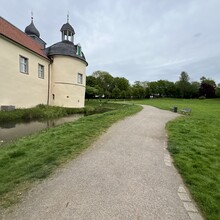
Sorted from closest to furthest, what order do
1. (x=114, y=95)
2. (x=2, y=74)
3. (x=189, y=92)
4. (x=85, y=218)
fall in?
(x=85, y=218)
(x=2, y=74)
(x=114, y=95)
(x=189, y=92)

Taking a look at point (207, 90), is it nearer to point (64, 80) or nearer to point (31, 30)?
point (64, 80)

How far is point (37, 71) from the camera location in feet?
62.9

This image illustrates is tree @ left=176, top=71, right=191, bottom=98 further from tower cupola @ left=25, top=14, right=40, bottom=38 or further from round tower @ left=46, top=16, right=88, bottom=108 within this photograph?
tower cupola @ left=25, top=14, right=40, bottom=38

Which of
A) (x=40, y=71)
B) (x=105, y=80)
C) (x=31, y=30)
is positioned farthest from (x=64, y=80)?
(x=105, y=80)

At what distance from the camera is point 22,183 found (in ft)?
11.0

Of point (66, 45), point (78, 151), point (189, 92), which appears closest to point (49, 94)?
point (66, 45)

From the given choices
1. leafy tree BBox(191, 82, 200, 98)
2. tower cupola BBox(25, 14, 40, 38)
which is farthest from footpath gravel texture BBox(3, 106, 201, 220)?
leafy tree BBox(191, 82, 200, 98)

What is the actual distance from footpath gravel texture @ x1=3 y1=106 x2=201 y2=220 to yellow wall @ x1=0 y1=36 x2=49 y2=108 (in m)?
13.0

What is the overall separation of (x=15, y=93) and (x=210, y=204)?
656 inches

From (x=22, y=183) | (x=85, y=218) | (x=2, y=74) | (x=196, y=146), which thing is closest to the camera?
(x=85, y=218)

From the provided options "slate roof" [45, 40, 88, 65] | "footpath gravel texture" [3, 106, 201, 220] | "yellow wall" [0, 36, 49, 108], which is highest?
"slate roof" [45, 40, 88, 65]

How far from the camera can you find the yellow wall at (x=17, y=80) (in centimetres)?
1454

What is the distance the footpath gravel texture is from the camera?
251cm

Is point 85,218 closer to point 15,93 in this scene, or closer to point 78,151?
point 78,151
